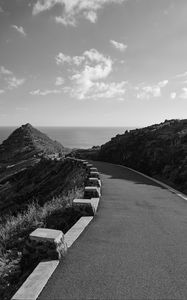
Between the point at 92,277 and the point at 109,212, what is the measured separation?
479cm

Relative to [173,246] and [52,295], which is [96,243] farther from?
[52,295]

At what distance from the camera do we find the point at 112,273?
524 centimetres

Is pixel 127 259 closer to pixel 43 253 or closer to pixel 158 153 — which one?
pixel 43 253

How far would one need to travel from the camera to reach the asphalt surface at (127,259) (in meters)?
4.66

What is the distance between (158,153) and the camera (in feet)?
75.8

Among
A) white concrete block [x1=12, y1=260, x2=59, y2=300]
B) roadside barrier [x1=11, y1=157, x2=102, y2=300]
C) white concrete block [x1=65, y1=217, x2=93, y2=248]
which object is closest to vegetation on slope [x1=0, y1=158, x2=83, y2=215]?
white concrete block [x1=65, y1=217, x2=93, y2=248]

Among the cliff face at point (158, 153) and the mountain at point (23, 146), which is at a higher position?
the cliff face at point (158, 153)

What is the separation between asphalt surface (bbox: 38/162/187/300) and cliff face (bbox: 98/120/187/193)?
6.60 m

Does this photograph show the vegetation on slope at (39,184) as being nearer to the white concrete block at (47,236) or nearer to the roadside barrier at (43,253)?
the roadside barrier at (43,253)

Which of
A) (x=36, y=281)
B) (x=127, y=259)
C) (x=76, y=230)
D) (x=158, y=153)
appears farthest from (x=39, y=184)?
(x=36, y=281)

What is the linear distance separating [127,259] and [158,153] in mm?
17847

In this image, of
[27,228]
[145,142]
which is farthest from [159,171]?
[27,228]

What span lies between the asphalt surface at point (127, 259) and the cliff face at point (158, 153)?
6.60 meters

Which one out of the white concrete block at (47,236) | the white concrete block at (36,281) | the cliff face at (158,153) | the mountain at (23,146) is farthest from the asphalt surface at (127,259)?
the mountain at (23,146)
